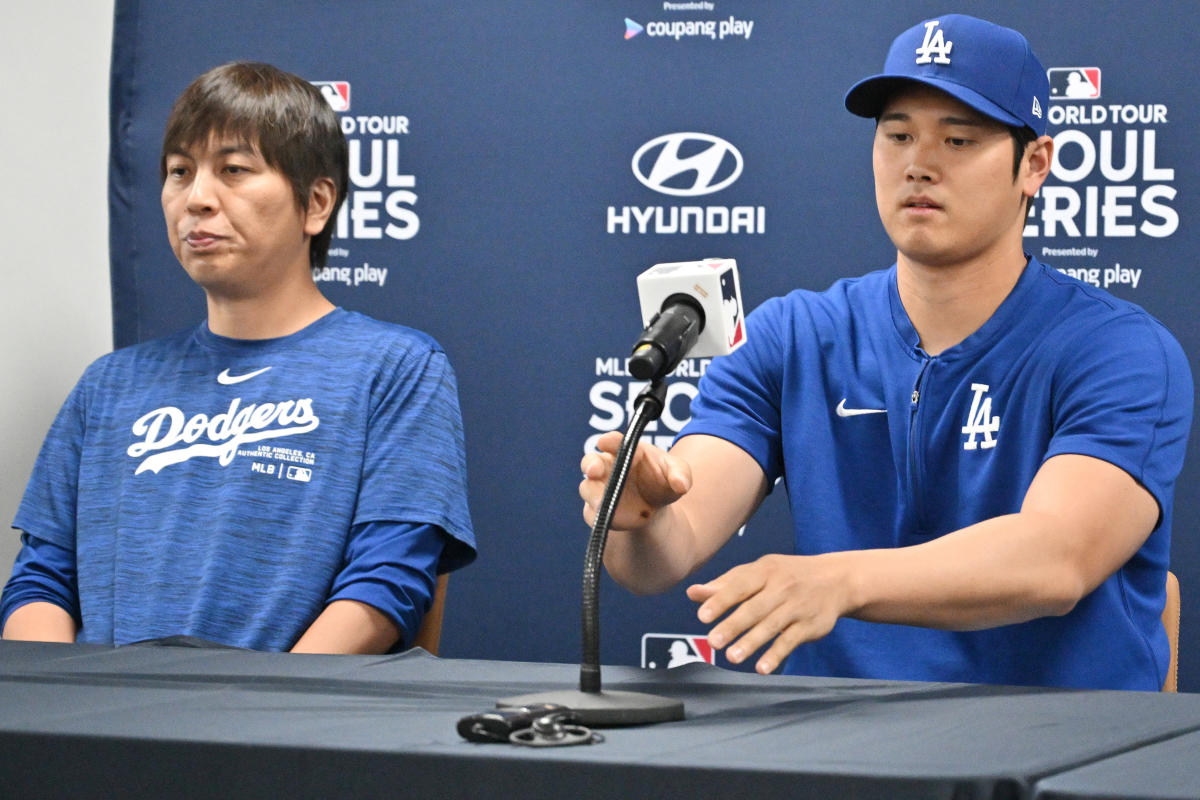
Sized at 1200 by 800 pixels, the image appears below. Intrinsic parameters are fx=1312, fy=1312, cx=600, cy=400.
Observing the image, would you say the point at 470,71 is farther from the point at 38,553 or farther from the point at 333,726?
the point at 333,726

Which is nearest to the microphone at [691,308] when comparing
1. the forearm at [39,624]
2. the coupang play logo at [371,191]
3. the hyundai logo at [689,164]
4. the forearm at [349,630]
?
the forearm at [349,630]

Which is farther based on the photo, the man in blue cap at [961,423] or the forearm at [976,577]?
the man in blue cap at [961,423]

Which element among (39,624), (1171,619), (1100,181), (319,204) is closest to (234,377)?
(319,204)

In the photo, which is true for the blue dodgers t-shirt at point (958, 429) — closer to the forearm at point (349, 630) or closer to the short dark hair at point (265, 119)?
the forearm at point (349, 630)

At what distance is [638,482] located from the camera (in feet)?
4.14

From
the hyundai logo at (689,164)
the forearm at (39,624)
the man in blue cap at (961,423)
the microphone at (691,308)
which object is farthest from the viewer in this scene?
the hyundai logo at (689,164)

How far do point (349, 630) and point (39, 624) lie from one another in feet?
1.43

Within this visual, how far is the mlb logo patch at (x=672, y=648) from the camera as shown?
2.35 meters

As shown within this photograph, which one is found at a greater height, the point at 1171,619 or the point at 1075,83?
the point at 1075,83

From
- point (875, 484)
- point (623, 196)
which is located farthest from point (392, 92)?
point (875, 484)

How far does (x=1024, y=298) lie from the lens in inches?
62.3

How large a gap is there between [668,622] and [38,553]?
1.07 m

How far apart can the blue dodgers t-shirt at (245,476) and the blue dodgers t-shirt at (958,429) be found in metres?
0.42

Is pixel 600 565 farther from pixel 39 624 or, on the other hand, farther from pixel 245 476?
pixel 39 624
